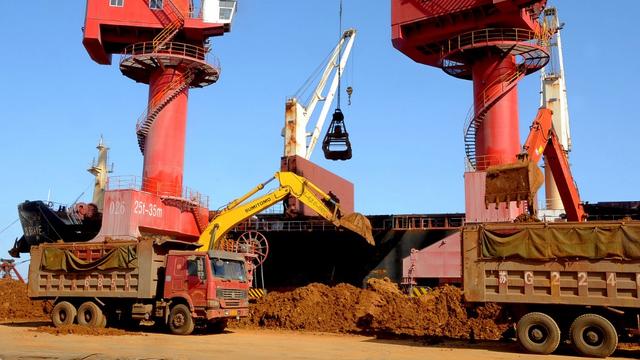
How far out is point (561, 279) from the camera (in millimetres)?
16109

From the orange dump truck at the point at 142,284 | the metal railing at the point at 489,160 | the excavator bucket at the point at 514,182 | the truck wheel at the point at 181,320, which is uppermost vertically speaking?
the metal railing at the point at 489,160

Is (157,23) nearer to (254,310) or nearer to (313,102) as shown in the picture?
(313,102)

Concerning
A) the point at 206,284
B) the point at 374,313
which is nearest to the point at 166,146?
the point at 374,313

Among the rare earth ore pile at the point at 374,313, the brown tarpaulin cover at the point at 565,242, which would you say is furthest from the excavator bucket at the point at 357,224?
the brown tarpaulin cover at the point at 565,242

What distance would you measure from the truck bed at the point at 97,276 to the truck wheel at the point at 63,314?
0.40m

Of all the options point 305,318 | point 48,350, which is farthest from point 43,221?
point 48,350

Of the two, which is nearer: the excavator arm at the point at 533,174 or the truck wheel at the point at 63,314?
the excavator arm at the point at 533,174

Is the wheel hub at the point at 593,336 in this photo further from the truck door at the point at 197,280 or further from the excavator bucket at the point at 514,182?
the truck door at the point at 197,280

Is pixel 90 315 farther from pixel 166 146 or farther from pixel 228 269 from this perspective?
pixel 166 146

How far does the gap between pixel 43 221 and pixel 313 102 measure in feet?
87.6

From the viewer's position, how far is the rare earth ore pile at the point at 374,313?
21.7 metres

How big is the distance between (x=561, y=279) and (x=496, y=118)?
23.0m

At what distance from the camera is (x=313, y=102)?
193 feet

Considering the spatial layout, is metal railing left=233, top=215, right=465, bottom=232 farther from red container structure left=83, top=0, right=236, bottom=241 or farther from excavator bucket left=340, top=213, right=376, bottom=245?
excavator bucket left=340, top=213, right=376, bottom=245
